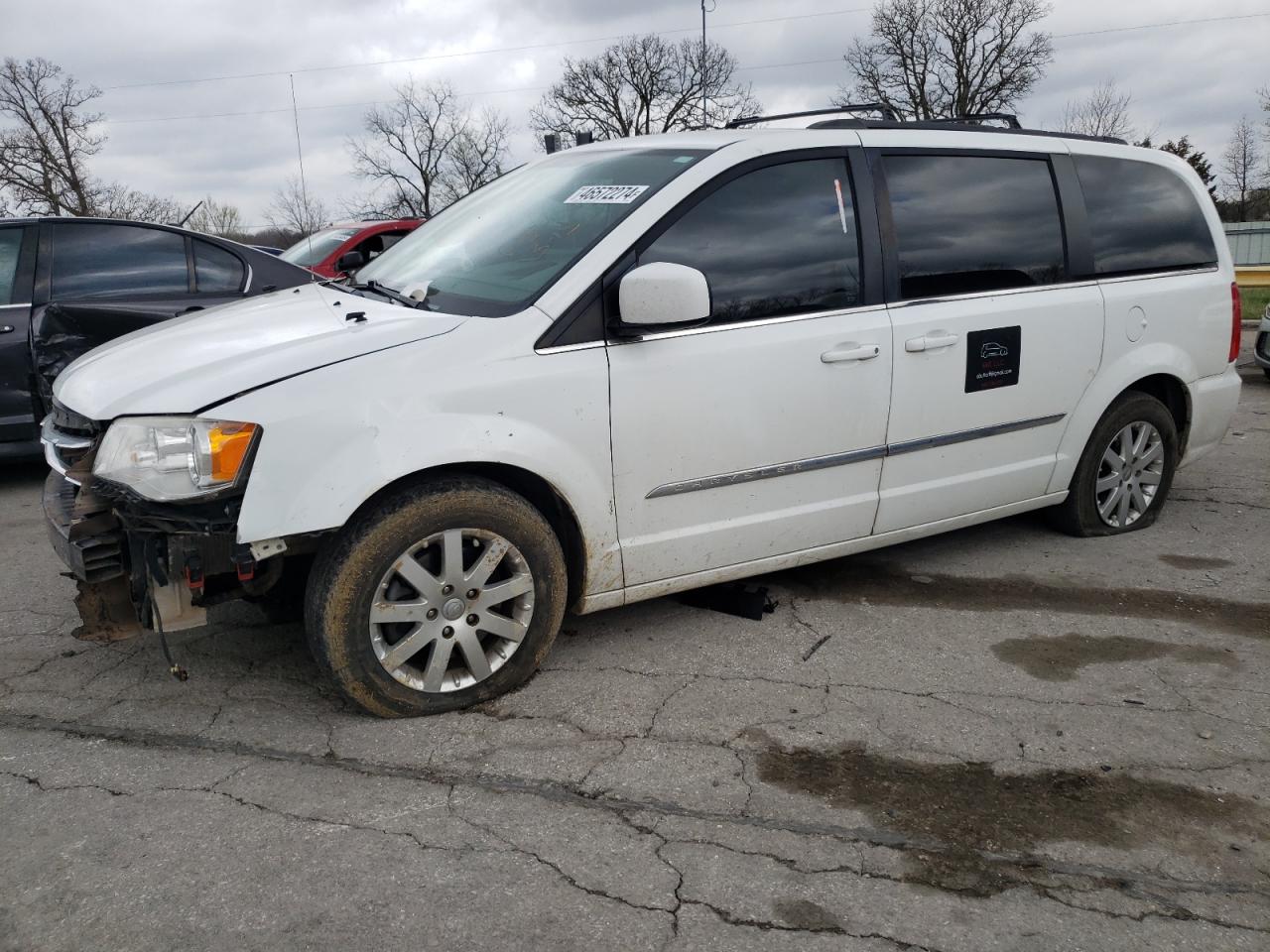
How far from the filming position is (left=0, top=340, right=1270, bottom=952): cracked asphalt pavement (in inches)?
93.7

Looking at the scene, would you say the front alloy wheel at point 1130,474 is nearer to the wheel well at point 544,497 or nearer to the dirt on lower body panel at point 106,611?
the wheel well at point 544,497

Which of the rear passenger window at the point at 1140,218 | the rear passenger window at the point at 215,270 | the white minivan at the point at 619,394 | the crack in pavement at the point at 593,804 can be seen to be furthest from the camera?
the rear passenger window at the point at 215,270

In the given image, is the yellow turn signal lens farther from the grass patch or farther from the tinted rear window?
the grass patch

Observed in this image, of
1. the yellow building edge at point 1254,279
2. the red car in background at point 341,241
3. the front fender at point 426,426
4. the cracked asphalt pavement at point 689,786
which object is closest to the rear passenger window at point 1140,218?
→ the cracked asphalt pavement at point 689,786

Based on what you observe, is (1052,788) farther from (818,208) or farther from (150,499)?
(150,499)

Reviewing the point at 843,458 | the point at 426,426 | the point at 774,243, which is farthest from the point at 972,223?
the point at 426,426

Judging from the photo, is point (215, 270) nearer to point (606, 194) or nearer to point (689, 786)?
point (606, 194)

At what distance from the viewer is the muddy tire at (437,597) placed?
3.09 meters

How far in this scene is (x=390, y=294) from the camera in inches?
150

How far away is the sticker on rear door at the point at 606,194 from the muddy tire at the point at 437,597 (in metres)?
1.10

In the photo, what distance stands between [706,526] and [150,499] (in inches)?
69.5

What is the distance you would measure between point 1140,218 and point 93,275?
5.74 m

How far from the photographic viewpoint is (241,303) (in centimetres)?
405

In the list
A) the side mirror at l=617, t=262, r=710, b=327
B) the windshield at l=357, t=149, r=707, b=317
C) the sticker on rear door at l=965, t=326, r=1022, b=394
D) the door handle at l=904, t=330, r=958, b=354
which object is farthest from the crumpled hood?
the sticker on rear door at l=965, t=326, r=1022, b=394
